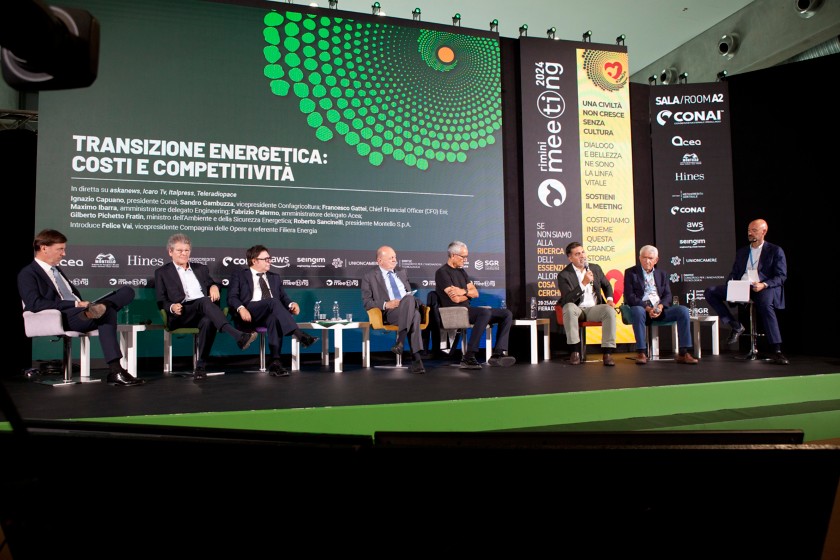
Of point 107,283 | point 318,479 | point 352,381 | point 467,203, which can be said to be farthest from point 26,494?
point 467,203

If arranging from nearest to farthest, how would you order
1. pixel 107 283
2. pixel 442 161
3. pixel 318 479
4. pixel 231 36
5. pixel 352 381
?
1. pixel 318 479
2. pixel 352 381
3. pixel 107 283
4. pixel 231 36
5. pixel 442 161

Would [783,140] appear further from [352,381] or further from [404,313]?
[352,381]

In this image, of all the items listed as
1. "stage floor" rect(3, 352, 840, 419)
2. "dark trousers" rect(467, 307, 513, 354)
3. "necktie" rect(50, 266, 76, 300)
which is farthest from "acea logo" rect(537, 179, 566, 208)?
"necktie" rect(50, 266, 76, 300)

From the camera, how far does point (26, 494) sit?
68cm

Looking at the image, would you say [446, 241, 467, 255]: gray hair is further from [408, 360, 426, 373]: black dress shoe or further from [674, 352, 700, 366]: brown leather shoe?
[674, 352, 700, 366]: brown leather shoe

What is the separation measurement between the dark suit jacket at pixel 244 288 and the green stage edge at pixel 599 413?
1983 millimetres

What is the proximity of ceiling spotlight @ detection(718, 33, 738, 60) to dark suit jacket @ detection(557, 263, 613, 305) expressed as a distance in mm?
4422

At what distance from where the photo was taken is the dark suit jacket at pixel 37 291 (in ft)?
12.5

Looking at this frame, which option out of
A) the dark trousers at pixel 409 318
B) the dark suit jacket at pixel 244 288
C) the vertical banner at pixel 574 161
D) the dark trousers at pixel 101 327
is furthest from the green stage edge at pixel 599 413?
the vertical banner at pixel 574 161

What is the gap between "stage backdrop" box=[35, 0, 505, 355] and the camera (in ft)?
16.6

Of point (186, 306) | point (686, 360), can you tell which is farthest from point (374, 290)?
point (686, 360)

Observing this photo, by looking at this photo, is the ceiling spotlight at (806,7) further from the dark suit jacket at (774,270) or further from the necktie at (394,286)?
the necktie at (394,286)

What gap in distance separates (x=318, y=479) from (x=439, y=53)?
6.00m

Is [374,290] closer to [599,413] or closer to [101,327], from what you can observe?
[101,327]
